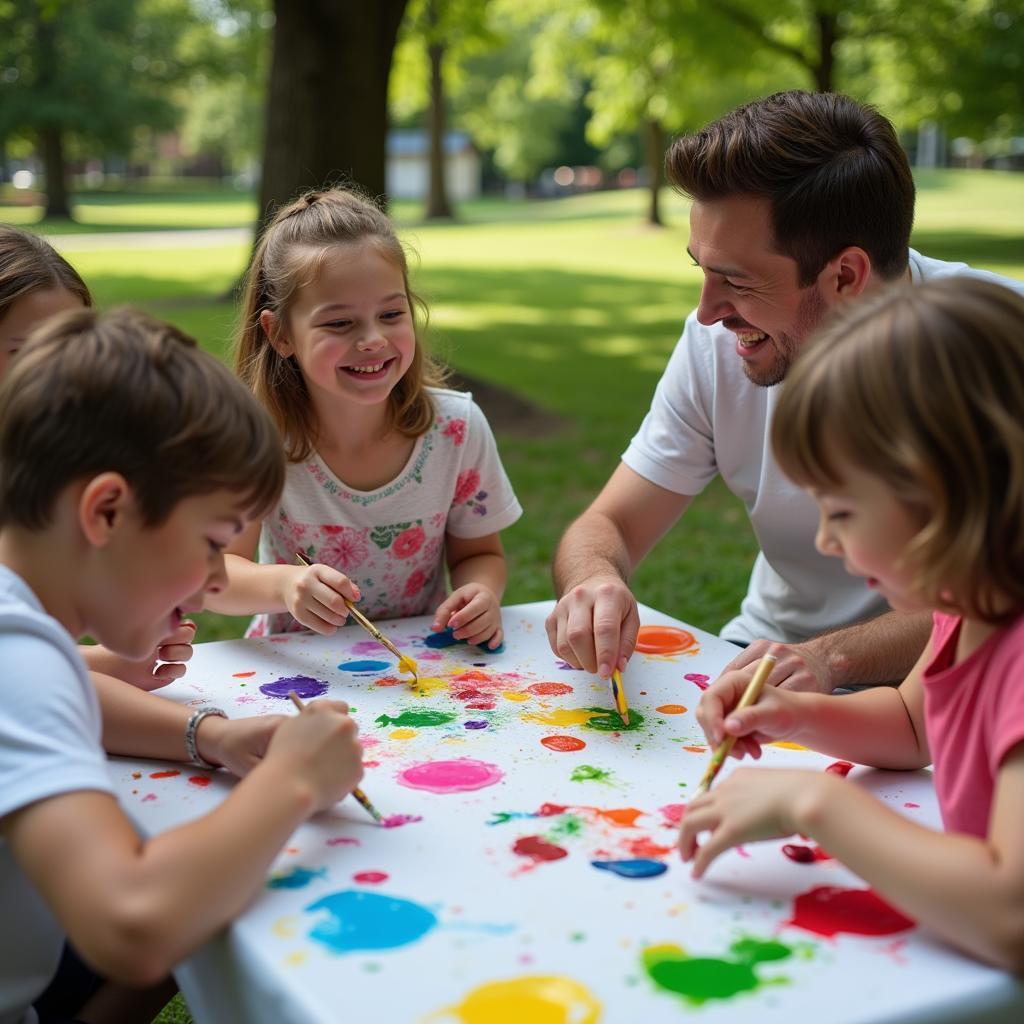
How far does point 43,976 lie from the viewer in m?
1.37

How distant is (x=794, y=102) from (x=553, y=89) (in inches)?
843

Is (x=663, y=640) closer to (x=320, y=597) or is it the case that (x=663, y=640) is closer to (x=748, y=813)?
(x=320, y=597)

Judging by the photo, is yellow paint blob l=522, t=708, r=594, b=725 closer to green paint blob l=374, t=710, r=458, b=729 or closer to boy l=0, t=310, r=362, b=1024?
green paint blob l=374, t=710, r=458, b=729

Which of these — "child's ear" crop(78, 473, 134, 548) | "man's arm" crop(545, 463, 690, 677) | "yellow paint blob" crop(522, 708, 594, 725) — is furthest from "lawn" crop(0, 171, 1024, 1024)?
"child's ear" crop(78, 473, 134, 548)

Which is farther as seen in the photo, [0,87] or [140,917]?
[0,87]

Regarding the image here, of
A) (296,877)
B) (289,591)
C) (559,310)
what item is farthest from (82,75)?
(296,877)

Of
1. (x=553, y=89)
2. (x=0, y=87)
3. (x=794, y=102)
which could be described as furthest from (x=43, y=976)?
(x=0, y=87)

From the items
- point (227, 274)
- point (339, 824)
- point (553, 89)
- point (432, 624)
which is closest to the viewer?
point (339, 824)

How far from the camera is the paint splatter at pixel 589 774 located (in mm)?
1456

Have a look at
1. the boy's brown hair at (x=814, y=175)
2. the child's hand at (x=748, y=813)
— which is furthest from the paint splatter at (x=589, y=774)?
the boy's brown hair at (x=814, y=175)

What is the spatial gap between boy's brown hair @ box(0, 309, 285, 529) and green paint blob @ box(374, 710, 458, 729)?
46cm

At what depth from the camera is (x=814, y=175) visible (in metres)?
2.24

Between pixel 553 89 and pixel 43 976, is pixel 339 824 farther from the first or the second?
pixel 553 89

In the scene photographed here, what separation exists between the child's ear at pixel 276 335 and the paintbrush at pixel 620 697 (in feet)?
3.24
